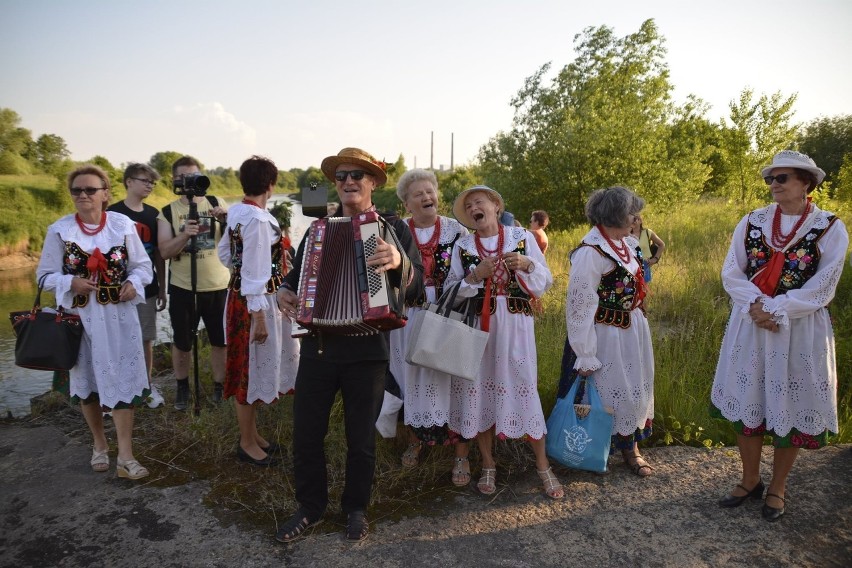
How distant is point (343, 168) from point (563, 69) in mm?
17122

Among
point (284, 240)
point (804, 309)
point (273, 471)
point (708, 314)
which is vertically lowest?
point (273, 471)

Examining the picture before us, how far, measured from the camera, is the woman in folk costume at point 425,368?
353cm

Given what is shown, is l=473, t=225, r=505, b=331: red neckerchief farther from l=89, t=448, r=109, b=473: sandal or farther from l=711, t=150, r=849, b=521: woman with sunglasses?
l=89, t=448, r=109, b=473: sandal

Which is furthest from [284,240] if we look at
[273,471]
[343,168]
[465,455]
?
[465,455]

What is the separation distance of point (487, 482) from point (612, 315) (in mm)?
1377

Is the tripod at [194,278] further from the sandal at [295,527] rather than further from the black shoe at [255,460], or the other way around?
the sandal at [295,527]

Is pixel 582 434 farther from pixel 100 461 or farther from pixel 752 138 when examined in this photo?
pixel 752 138

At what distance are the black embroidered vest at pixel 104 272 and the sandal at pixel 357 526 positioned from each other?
218cm

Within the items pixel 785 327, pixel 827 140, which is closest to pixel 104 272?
pixel 785 327

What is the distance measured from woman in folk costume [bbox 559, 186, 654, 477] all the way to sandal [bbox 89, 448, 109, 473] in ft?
10.7

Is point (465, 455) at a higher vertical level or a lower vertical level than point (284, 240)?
lower

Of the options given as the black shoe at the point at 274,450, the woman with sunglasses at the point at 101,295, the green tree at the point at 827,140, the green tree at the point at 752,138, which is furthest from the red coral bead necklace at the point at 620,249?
the green tree at the point at 827,140

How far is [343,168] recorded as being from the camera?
9.56ft

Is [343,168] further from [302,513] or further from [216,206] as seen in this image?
[216,206]
